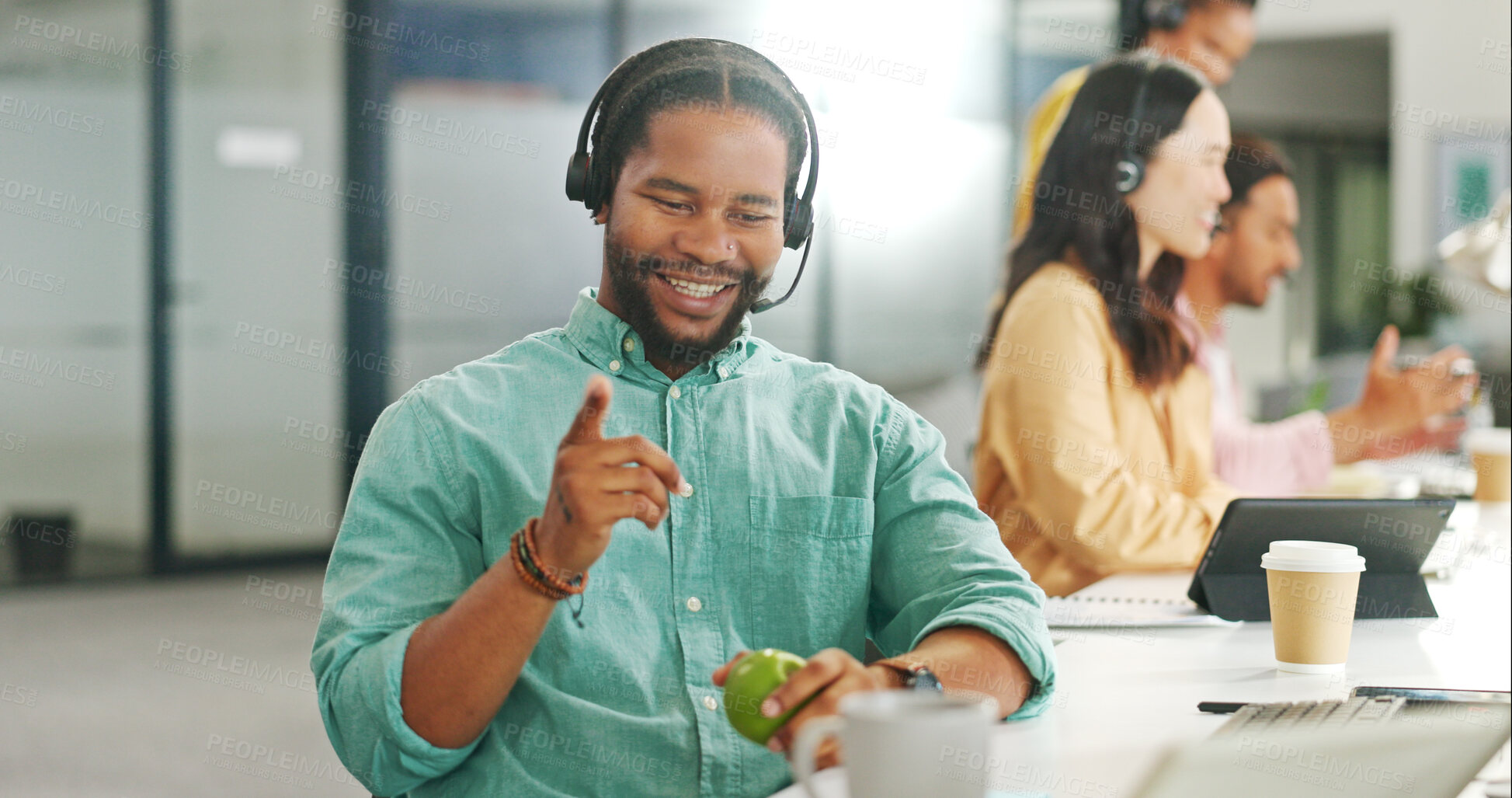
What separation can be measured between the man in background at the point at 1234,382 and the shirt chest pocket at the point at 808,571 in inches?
49.0

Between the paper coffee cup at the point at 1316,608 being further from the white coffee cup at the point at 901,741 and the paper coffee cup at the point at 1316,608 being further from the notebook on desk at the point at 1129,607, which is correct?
the white coffee cup at the point at 901,741

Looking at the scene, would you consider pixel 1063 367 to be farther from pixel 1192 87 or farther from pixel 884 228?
pixel 884 228

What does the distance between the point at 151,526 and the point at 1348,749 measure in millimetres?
4827

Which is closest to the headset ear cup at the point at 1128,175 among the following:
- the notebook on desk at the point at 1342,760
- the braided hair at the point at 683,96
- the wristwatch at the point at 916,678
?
the braided hair at the point at 683,96

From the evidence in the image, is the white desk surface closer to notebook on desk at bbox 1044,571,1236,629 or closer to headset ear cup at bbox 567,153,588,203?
notebook on desk at bbox 1044,571,1236,629

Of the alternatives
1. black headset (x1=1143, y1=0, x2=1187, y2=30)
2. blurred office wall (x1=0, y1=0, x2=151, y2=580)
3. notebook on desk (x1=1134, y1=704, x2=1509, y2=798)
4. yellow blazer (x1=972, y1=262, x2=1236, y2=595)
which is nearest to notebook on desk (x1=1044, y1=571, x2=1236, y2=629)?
yellow blazer (x1=972, y1=262, x2=1236, y2=595)

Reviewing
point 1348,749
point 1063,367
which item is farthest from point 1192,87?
point 1348,749

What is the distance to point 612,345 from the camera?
1265 mm

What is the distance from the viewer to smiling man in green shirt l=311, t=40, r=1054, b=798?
1068 mm

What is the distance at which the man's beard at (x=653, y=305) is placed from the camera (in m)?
1.24

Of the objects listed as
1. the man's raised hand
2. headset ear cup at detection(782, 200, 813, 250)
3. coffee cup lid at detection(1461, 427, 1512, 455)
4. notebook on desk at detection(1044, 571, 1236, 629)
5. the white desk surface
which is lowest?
notebook on desk at detection(1044, 571, 1236, 629)

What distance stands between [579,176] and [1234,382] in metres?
1.98

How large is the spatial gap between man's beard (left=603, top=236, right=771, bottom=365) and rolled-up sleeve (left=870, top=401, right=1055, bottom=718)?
0.19m

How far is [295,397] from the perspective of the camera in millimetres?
4879
